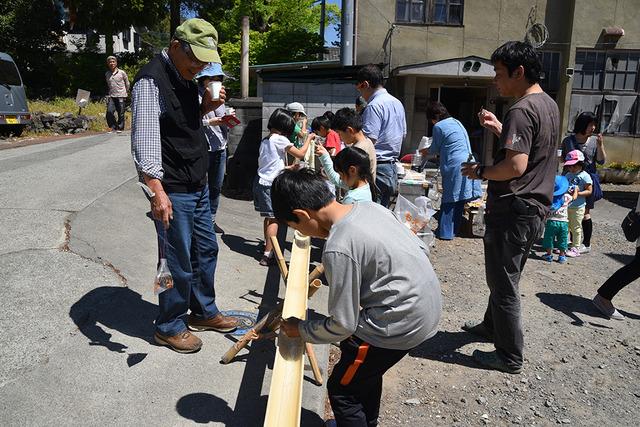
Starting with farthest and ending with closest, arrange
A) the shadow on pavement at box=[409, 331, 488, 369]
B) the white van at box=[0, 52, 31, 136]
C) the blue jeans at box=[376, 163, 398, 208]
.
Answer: the white van at box=[0, 52, 31, 136]
the blue jeans at box=[376, 163, 398, 208]
the shadow on pavement at box=[409, 331, 488, 369]

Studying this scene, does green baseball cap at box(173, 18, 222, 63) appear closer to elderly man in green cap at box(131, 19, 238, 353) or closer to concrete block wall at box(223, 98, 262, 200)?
elderly man in green cap at box(131, 19, 238, 353)

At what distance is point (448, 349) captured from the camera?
13.2 ft

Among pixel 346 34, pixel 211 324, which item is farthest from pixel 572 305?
pixel 346 34

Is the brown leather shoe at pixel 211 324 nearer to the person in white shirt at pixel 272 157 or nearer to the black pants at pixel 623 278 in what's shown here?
the person in white shirt at pixel 272 157

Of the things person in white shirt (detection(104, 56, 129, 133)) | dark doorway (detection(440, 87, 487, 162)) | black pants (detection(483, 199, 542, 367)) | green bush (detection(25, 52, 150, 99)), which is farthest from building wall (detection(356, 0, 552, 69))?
green bush (detection(25, 52, 150, 99))

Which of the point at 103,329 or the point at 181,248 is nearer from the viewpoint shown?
the point at 181,248

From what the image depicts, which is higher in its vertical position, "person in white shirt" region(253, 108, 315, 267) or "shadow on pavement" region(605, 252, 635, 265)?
"person in white shirt" region(253, 108, 315, 267)

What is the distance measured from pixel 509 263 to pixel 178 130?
2281mm

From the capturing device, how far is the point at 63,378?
2.84m

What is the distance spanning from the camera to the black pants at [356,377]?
89.5 inches

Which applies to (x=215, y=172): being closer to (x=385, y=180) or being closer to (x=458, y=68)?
(x=385, y=180)

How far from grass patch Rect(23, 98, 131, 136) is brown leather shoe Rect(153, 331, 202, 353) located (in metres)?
13.9

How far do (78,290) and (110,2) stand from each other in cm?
2065

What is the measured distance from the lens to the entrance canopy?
12.5 metres
